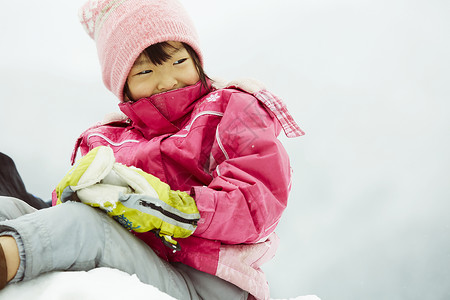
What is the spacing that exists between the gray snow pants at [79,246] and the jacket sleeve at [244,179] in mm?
102

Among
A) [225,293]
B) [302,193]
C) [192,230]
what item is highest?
[192,230]

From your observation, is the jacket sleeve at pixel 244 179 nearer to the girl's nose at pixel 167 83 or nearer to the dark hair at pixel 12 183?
the girl's nose at pixel 167 83

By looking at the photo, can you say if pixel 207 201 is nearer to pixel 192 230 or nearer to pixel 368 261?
pixel 192 230

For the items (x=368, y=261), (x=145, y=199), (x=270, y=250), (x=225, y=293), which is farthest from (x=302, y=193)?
(x=145, y=199)

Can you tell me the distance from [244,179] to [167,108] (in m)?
0.30

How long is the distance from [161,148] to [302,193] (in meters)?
1.24

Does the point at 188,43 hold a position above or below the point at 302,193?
above

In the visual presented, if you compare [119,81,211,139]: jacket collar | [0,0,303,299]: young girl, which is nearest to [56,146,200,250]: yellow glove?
[0,0,303,299]: young girl

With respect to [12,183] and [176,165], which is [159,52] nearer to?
[176,165]

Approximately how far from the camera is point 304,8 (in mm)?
2332

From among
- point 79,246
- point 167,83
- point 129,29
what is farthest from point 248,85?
point 79,246

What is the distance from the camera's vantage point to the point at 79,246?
505 millimetres

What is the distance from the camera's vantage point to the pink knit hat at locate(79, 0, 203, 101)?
89cm

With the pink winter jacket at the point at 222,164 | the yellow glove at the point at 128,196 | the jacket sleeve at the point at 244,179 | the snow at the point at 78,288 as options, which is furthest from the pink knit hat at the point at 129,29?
the snow at the point at 78,288
